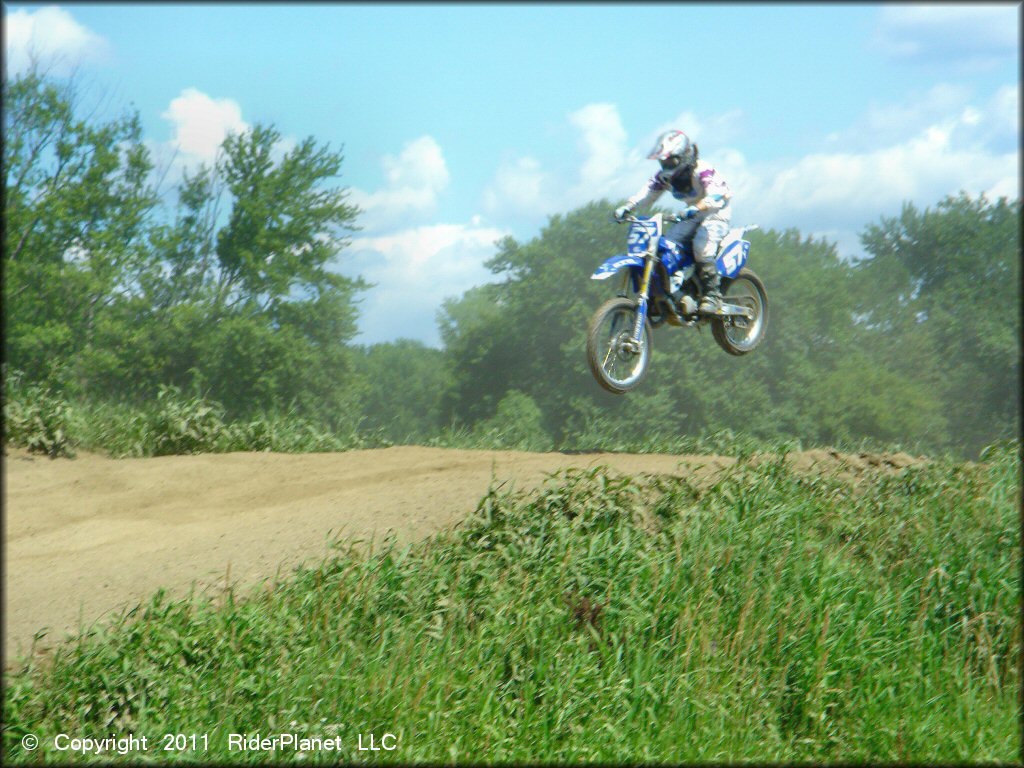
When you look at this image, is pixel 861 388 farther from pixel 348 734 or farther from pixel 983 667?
pixel 348 734

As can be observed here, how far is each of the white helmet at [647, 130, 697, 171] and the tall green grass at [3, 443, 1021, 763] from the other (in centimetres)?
278

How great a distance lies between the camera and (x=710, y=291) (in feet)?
27.7

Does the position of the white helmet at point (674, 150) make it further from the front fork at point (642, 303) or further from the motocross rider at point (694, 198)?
the front fork at point (642, 303)

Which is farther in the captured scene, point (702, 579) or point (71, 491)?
point (71, 491)

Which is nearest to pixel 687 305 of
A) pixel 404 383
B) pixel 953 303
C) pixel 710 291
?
pixel 710 291

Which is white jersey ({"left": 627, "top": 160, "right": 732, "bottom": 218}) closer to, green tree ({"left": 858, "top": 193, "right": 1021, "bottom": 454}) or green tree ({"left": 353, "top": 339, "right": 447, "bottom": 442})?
green tree ({"left": 353, "top": 339, "right": 447, "bottom": 442})

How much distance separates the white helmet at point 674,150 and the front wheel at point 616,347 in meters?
1.23

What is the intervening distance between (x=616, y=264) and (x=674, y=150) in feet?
3.53

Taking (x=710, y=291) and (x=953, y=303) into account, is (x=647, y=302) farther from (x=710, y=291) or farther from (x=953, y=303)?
(x=953, y=303)

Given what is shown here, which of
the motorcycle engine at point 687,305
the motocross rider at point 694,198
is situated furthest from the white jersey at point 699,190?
the motorcycle engine at point 687,305

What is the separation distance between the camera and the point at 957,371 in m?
15.8

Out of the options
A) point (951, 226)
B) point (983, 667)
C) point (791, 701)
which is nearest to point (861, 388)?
point (951, 226)

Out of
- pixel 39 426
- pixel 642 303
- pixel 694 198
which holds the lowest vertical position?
pixel 39 426

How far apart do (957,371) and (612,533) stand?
38.6 feet
